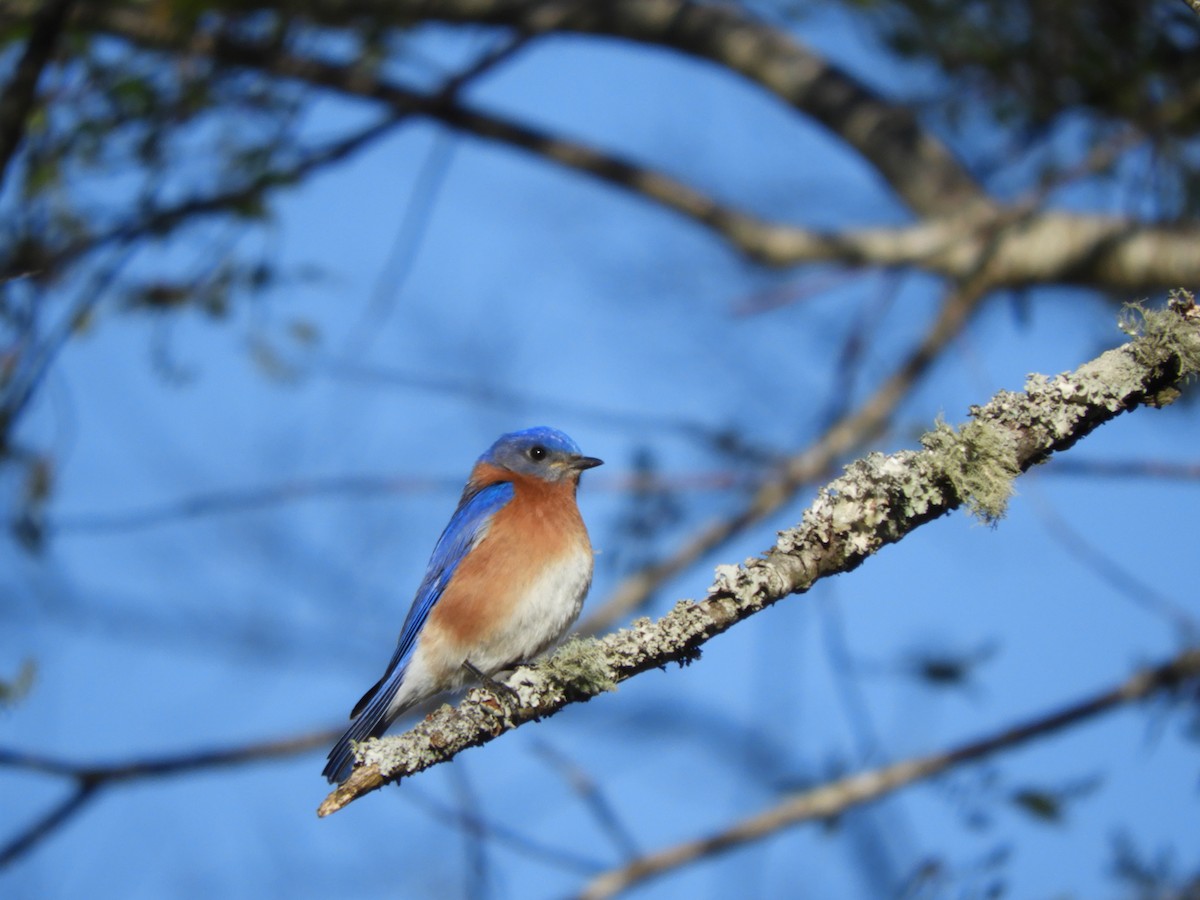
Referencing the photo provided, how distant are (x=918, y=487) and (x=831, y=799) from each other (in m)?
3.92

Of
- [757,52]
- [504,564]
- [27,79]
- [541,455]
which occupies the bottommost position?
[504,564]

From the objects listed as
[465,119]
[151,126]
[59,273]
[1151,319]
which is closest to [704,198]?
[465,119]

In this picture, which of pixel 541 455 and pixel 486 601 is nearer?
pixel 486 601

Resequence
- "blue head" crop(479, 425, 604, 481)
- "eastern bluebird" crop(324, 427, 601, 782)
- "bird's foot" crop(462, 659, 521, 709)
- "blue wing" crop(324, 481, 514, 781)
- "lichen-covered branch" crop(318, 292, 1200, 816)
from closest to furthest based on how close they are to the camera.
Answer: "lichen-covered branch" crop(318, 292, 1200, 816) → "bird's foot" crop(462, 659, 521, 709) → "blue wing" crop(324, 481, 514, 781) → "eastern bluebird" crop(324, 427, 601, 782) → "blue head" crop(479, 425, 604, 481)

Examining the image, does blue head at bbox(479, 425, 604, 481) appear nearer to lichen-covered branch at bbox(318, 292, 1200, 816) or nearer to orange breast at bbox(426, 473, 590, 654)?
orange breast at bbox(426, 473, 590, 654)

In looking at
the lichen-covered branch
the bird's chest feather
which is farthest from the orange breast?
the lichen-covered branch

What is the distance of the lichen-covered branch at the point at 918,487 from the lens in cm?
270

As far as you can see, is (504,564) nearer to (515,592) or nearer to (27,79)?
(515,592)

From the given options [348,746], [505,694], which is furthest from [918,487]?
[348,746]

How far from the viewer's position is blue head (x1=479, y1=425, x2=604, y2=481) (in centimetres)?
532

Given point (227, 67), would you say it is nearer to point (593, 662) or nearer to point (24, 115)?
point (24, 115)

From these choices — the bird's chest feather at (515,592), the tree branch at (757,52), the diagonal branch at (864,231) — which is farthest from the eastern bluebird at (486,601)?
the tree branch at (757,52)

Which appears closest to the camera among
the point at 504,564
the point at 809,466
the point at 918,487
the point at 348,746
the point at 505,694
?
the point at 918,487

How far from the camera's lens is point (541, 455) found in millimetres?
5383
